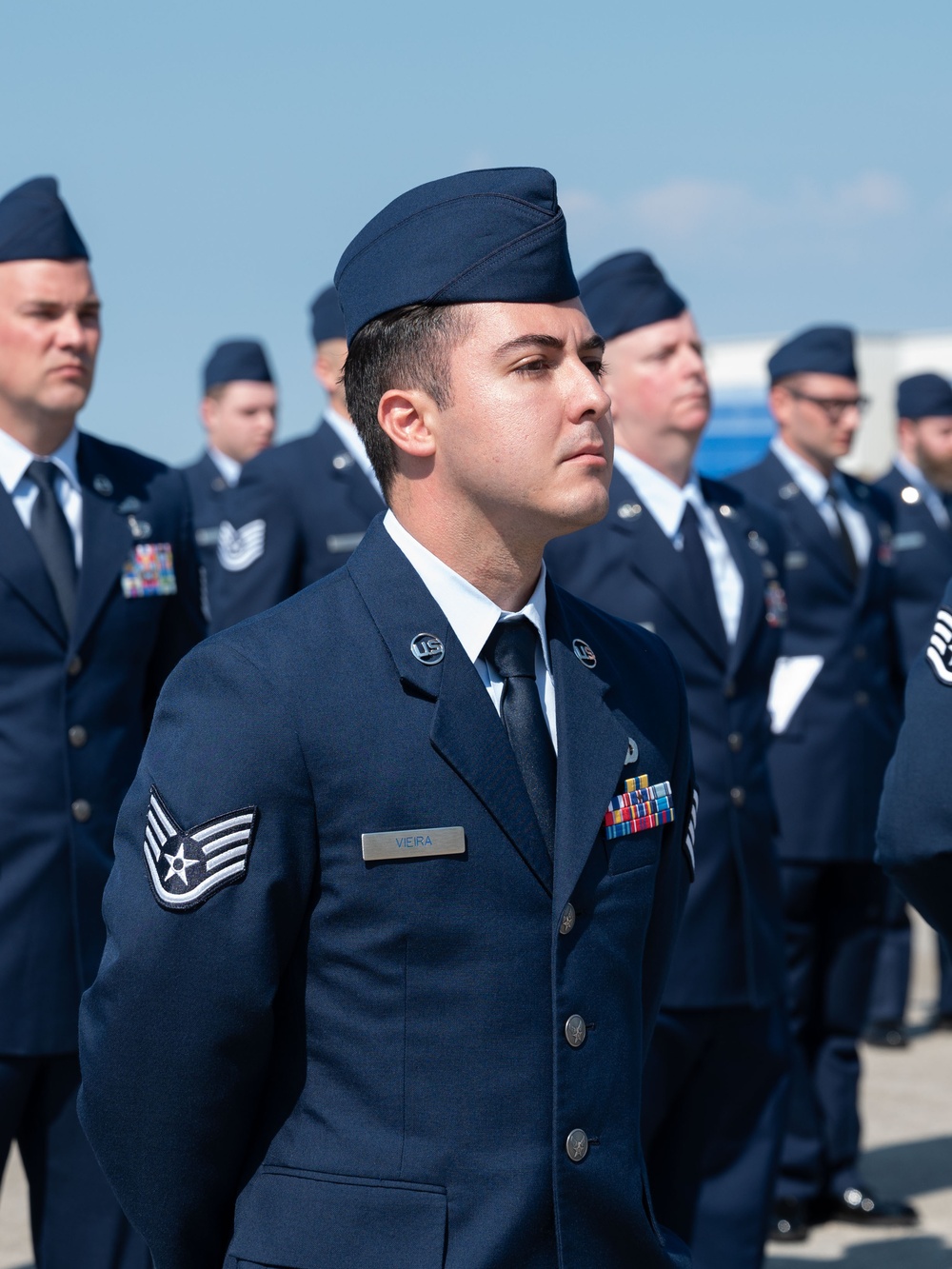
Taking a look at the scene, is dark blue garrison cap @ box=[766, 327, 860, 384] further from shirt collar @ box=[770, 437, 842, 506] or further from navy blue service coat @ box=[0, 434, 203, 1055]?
navy blue service coat @ box=[0, 434, 203, 1055]

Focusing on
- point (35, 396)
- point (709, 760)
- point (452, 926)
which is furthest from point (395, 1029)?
point (709, 760)

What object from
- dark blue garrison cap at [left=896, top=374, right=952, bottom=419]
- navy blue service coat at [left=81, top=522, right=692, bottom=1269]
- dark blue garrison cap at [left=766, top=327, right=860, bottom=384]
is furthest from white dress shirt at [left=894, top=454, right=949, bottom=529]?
navy blue service coat at [left=81, top=522, right=692, bottom=1269]

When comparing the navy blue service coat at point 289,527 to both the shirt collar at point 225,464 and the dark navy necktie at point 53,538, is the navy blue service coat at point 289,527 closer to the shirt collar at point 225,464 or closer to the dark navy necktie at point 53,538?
the dark navy necktie at point 53,538

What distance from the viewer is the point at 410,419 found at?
2277 millimetres

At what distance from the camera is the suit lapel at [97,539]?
3592 millimetres

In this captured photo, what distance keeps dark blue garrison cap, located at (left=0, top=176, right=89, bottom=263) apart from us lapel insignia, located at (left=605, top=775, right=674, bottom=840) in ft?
6.73

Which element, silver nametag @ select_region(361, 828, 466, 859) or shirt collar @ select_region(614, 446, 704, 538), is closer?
silver nametag @ select_region(361, 828, 466, 859)

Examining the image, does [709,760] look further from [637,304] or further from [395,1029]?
[395,1029]

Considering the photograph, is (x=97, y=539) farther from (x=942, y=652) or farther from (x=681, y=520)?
(x=942, y=652)

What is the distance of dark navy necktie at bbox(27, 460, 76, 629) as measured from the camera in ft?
11.8

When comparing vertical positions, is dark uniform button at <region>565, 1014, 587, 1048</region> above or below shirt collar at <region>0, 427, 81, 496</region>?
below

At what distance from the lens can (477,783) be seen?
2.09 m

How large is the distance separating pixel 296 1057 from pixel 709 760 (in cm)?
A: 227

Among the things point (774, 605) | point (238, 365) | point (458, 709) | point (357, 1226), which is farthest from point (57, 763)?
point (238, 365)
